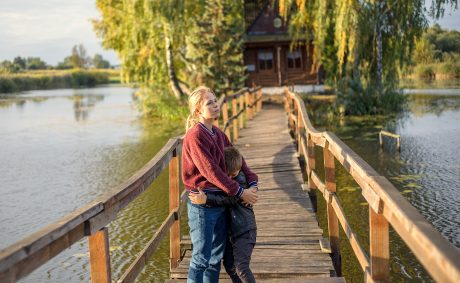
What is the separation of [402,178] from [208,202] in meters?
8.35

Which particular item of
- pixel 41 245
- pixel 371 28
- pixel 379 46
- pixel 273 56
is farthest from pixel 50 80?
pixel 41 245

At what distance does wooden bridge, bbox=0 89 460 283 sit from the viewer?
2.06 metres

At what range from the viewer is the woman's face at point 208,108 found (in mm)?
3799

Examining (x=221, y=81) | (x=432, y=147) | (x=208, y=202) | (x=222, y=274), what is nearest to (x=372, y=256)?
(x=208, y=202)

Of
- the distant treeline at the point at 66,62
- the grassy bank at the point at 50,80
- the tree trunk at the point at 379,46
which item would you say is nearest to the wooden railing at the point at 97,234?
the tree trunk at the point at 379,46

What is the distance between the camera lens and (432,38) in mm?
51656

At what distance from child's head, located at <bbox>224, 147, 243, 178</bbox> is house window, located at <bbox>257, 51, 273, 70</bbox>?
96.9ft

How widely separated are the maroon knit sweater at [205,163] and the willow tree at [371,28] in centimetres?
1621

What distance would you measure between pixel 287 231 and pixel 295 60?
28.0 metres

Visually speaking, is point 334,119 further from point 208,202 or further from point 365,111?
point 208,202

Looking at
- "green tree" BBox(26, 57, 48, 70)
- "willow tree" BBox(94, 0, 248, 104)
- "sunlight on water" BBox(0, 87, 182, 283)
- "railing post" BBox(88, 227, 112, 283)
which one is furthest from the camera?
"green tree" BBox(26, 57, 48, 70)

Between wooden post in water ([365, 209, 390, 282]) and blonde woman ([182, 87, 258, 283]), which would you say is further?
blonde woman ([182, 87, 258, 283])

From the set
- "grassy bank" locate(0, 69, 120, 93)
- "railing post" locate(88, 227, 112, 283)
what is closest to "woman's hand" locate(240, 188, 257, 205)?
"railing post" locate(88, 227, 112, 283)

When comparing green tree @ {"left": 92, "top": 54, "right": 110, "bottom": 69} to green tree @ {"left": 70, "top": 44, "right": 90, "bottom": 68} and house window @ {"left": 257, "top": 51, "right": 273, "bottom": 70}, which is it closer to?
green tree @ {"left": 70, "top": 44, "right": 90, "bottom": 68}
